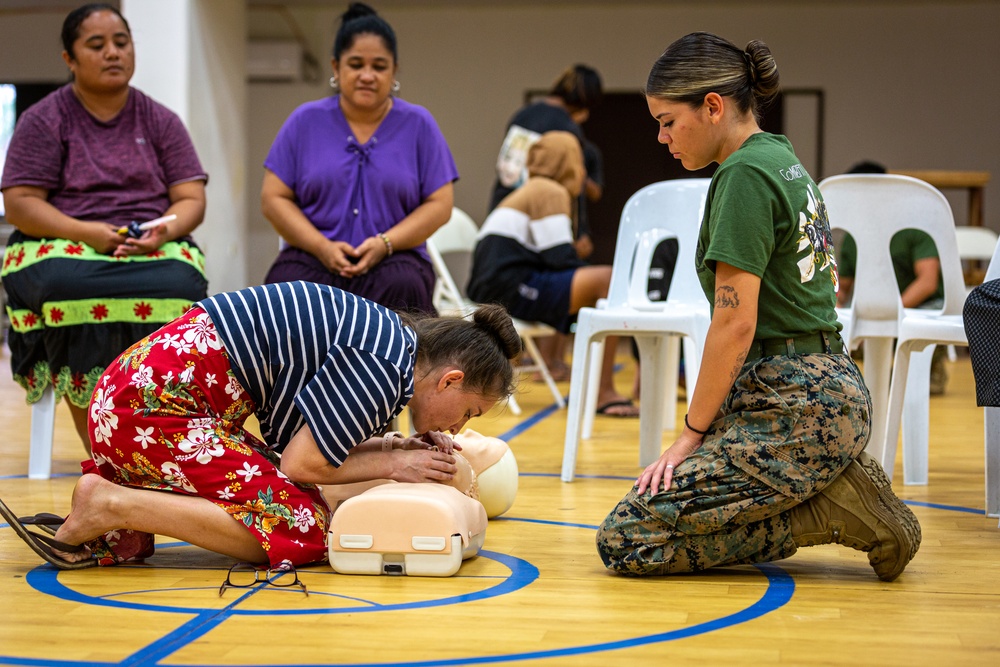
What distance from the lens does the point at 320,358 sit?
2092mm

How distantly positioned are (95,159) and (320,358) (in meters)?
1.69

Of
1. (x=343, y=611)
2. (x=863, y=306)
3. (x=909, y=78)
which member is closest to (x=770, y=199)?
(x=343, y=611)

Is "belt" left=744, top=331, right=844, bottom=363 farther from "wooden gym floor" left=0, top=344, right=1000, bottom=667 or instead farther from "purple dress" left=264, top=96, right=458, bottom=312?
"purple dress" left=264, top=96, right=458, bottom=312

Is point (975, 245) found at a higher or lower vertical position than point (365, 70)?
lower

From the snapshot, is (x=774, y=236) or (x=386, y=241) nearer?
(x=774, y=236)

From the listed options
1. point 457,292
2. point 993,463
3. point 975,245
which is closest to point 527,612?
point 993,463

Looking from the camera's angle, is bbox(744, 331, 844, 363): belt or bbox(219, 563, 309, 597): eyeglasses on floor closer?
bbox(219, 563, 309, 597): eyeglasses on floor

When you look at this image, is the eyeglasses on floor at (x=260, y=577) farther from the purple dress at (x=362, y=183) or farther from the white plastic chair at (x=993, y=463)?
the white plastic chair at (x=993, y=463)

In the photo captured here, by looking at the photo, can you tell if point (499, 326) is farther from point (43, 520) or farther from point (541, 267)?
point (541, 267)

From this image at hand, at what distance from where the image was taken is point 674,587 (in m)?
2.09

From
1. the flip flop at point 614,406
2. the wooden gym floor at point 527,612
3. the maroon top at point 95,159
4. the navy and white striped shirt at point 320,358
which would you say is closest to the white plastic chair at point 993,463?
the wooden gym floor at point 527,612

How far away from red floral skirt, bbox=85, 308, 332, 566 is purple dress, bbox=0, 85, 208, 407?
46.3 inches

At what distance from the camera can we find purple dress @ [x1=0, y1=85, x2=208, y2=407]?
329 cm

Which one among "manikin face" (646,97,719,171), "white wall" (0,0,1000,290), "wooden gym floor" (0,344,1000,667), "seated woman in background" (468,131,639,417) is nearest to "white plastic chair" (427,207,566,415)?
"seated woman in background" (468,131,639,417)
